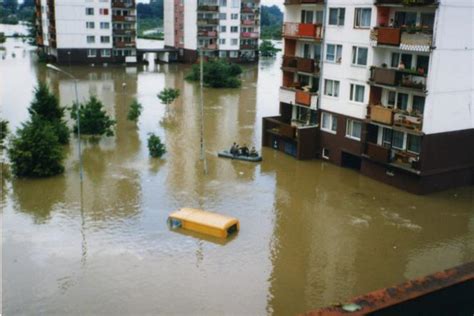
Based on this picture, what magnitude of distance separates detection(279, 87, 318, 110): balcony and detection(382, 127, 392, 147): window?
5703 mm

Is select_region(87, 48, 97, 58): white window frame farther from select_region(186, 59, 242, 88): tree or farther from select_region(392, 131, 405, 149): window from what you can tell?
select_region(392, 131, 405, 149): window

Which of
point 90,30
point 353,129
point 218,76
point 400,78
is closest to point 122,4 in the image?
point 90,30

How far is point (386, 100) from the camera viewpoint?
107 ft

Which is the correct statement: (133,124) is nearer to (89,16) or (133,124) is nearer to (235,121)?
(235,121)

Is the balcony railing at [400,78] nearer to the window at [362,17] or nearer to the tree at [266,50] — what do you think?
the window at [362,17]

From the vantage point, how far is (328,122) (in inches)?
1430

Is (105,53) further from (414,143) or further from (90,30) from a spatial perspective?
(414,143)

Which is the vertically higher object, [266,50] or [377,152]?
[266,50]

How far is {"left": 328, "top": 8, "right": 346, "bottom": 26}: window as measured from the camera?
112ft

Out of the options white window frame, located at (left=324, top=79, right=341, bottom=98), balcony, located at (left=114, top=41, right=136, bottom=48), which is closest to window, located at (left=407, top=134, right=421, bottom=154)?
white window frame, located at (left=324, top=79, right=341, bottom=98)

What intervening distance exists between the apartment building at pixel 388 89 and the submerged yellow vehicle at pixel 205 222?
11721 mm

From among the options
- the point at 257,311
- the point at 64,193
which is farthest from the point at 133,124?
the point at 257,311

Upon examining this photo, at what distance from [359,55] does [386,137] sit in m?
5.54

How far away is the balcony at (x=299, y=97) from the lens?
121ft
